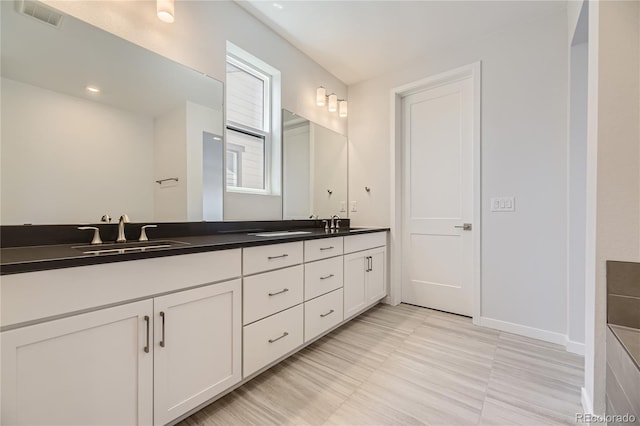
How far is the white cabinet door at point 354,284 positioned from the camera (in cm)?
224

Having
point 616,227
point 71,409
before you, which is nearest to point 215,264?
point 71,409

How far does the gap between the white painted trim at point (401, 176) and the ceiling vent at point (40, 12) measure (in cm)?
258

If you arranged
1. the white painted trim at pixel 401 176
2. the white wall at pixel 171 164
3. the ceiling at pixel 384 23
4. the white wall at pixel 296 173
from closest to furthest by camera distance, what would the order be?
the white wall at pixel 171 164 → the ceiling at pixel 384 23 → the white painted trim at pixel 401 176 → the white wall at pixel 296 173

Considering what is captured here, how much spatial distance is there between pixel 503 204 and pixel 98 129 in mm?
2867

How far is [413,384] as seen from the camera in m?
1.57

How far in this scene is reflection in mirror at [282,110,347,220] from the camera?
253cm

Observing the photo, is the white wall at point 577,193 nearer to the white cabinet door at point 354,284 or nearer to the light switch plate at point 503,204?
the light switch plate at point 503,204

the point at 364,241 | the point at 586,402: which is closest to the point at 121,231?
the point at 364,241

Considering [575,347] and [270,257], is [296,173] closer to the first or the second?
[270,257]

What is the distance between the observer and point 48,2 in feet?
4.18

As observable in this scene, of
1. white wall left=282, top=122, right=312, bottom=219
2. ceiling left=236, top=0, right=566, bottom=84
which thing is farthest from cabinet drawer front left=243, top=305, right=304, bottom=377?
ceiling left=236, top=0, right=566, bottom=84

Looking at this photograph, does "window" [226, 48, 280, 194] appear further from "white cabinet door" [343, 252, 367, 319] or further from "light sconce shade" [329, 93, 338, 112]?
"white cabinet door" [343, 252, 367, 319]

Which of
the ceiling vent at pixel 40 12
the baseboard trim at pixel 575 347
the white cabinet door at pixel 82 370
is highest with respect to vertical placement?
the ceiling vent at pixel 40 12
